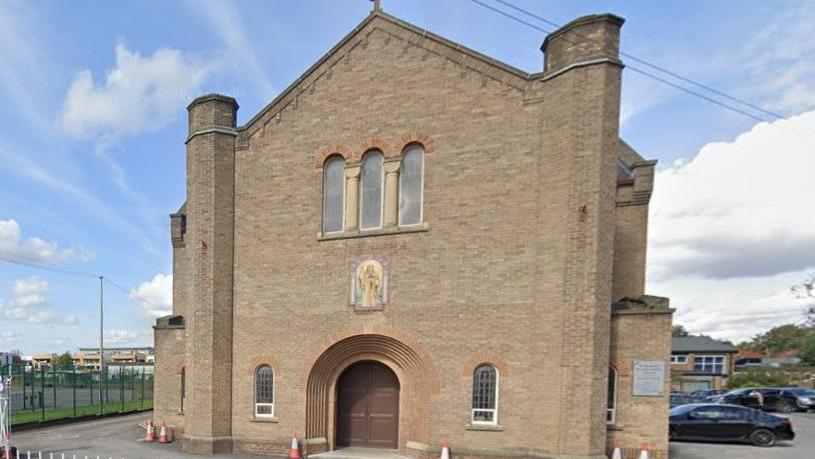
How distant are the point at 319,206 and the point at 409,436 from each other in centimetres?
655

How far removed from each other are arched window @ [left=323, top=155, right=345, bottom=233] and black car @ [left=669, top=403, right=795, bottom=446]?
12.7 meters

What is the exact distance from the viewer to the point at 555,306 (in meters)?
10.4

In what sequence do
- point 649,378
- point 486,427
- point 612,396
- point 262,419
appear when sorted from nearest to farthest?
1. point 649,378
2. point 612,396
3. point 486,427
4. point 262,419

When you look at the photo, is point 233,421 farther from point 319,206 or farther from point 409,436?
point 319,206

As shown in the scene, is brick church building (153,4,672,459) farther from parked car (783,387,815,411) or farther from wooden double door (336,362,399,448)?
parked car (783,387,815,411)

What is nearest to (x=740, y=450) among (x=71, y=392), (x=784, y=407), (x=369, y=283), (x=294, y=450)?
(x=369, y=283)

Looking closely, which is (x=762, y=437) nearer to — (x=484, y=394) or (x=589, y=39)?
(x=484, y=394)

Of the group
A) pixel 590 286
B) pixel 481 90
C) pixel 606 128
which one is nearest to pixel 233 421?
pixel 590 286

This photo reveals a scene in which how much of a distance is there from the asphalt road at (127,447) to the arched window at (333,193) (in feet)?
21.7

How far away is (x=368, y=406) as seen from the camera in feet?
42.3

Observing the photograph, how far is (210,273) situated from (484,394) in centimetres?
811

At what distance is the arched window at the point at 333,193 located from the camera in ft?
42.3

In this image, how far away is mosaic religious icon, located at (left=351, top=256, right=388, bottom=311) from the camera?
39.6ft

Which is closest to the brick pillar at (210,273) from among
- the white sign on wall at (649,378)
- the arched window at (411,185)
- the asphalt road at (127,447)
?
the asphalt road at (127,447)
